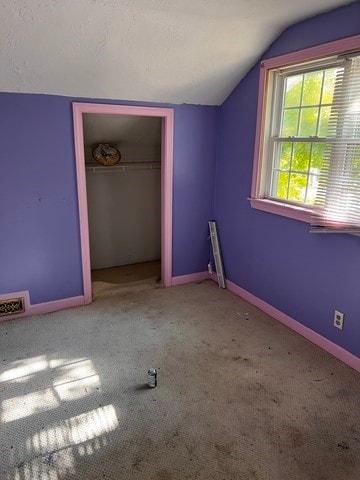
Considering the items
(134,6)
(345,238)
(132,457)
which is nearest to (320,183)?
(345,238)

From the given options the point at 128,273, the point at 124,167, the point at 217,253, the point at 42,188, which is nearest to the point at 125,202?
the point at 124,167

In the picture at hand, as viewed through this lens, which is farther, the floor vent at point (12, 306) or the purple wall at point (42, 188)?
the floor vent at point (12, 306)

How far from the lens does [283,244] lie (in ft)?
9.16

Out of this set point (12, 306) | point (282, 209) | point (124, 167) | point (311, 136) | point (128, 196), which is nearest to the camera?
point (311, 136)

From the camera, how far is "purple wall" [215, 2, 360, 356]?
2270mm

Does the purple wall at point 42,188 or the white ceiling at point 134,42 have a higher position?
the white ceiling at point 134,42

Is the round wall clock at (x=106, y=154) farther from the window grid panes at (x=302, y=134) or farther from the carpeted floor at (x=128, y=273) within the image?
the window grid panes at (x=302, y=134)

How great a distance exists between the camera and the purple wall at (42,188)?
263 cm

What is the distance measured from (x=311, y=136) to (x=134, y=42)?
4.62 feet

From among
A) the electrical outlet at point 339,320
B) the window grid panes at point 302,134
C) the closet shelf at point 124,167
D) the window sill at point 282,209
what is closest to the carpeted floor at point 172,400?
the electrical outlet at point 339,320

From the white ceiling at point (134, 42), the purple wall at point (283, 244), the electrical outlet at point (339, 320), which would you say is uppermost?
the white ceiling at point (134, 42)

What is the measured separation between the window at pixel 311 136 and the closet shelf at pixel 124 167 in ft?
5.12

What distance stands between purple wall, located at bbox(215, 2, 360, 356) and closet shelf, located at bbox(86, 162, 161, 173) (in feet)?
3.26

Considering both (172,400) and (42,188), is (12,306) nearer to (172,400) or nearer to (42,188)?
(42,188)
